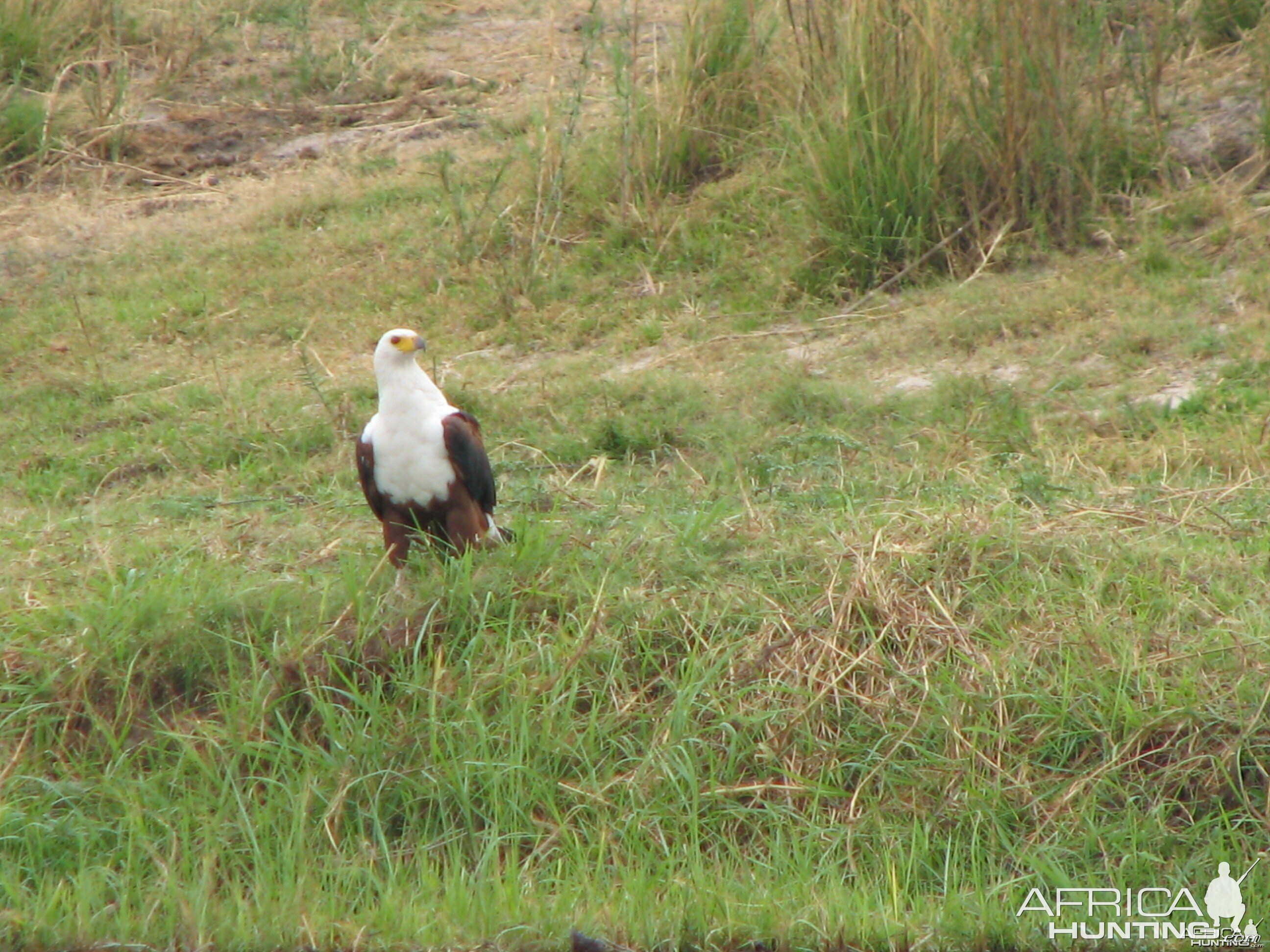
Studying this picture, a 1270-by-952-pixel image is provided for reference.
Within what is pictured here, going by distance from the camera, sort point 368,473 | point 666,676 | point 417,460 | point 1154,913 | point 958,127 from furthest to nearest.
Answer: point 958,127 → point 368,473 → point 417,460 → point 666,676 → point 1154,913

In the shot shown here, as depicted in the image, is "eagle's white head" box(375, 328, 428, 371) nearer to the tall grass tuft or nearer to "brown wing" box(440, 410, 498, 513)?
"brown wing" box(440, 410, 498, 513)

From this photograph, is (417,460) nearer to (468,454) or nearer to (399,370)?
(468,454)

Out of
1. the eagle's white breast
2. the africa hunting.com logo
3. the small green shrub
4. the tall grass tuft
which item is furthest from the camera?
the small green shrub

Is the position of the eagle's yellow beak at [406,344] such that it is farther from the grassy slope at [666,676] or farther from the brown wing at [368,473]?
the grassy slope at [666,676]

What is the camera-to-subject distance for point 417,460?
4270mm

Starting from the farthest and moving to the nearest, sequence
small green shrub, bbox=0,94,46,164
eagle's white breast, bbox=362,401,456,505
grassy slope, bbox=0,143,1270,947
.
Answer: small green shrub, bbox=0,94,46,164 < eagle's white breast, bbox=362,401,456,505 < grassy slope, bbox=0,143,1270,947

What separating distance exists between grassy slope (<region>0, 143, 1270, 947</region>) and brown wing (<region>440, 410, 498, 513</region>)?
0.22 metres

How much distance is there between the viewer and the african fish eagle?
4277 millimetres

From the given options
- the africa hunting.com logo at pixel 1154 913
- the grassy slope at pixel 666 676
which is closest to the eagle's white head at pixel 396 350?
the grassy slope at pixel 666 676

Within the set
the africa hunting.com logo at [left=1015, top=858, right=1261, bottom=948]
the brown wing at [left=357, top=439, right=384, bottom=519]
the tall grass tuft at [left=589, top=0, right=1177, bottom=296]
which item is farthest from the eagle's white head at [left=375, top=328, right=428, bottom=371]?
the tall grass tuft at [left=589, top=0, right=1177, bottom=296]

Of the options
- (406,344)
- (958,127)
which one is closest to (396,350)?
(406,344)

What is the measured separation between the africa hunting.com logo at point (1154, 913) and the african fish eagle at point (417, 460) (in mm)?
1944

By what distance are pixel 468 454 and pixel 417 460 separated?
0.15 m

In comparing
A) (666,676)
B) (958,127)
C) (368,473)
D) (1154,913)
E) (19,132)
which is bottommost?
(1154,913)
